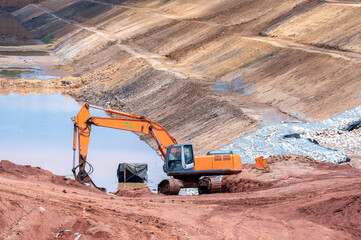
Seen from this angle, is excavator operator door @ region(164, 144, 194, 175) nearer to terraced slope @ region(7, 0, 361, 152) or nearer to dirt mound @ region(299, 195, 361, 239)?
dirt mound @ region(299, 195, 361, 239)

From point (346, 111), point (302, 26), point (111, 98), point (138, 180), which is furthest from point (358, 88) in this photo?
point (111, 98)

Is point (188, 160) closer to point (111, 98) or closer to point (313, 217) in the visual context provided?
point (313, 217)

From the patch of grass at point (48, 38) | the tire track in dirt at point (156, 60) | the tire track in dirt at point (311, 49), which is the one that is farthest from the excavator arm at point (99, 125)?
the patch of grass at point (48, 38)

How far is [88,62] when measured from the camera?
60.8 metres

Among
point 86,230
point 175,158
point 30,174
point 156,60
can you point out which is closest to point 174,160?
point 175,158

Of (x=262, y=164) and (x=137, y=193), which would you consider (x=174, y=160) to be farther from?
(x=262, y=164)

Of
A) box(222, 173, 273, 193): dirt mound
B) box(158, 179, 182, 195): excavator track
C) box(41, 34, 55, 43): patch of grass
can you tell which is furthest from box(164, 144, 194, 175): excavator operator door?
box(41, 34, 55, 43): patch of grass

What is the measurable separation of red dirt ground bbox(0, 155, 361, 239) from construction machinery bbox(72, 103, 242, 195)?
1012 millimetres

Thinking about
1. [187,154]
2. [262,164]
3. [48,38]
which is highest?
[48,38]

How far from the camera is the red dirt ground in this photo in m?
14.0

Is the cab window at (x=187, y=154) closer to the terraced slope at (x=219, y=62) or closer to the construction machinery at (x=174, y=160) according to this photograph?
the construction machinery at (x=174, y=160)

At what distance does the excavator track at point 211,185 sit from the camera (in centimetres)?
2166

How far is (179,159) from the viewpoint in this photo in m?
21.5

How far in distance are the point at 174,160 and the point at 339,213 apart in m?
7.26
